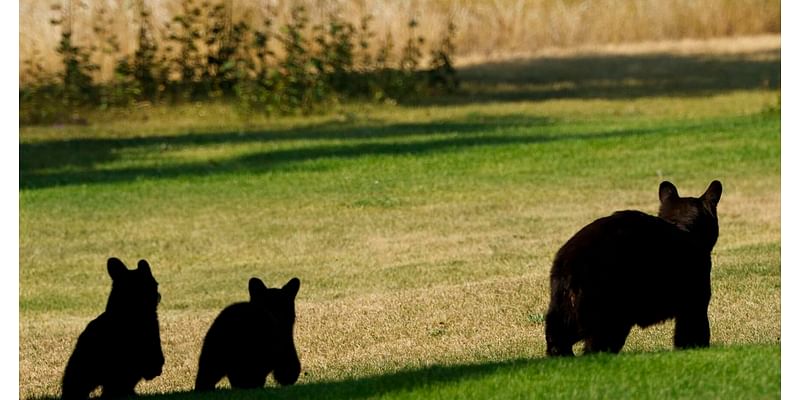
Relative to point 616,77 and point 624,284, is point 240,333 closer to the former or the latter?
point 624,284

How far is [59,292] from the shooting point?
16.1 m

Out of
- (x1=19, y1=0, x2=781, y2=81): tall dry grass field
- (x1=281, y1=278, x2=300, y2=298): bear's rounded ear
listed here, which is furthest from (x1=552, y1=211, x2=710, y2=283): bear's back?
(x1=19, y1=0, x2=781, y2=81): tall dry grass field

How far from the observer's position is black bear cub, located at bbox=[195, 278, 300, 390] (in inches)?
339

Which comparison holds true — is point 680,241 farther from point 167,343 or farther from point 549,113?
point 549,113

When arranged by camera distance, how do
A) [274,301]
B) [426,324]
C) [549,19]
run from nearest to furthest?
[274,301], [426,324], [549,19]

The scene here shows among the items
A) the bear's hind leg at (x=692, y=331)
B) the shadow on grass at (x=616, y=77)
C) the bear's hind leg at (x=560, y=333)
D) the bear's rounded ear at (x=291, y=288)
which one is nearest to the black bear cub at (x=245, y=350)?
the bear's rounded ear at (x=291, y=288)

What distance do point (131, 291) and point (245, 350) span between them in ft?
2.32

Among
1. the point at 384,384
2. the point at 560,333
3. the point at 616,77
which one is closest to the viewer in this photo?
the point at 384,384

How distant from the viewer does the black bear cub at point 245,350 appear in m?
8.61

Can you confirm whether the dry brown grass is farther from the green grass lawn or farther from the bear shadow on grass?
the bear shadow on grass

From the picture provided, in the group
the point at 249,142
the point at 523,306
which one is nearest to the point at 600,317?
the point at 523,306

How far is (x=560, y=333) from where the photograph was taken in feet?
27.6

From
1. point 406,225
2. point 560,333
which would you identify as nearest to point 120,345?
point 560,333

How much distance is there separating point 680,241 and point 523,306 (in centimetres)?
434
